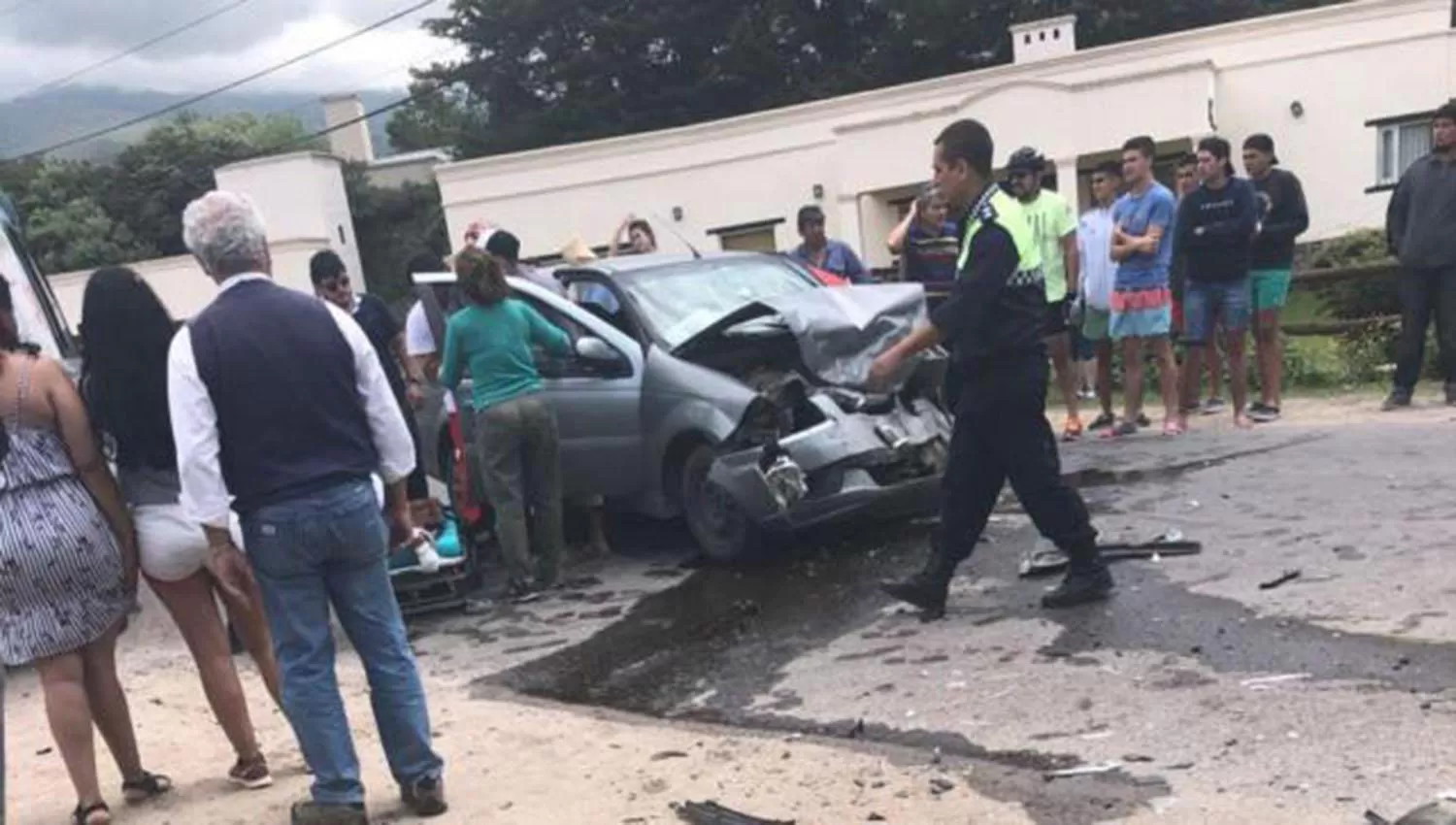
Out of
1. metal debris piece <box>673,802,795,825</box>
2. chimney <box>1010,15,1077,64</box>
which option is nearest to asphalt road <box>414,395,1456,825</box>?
metal debris piece <box>673,802,795,825</box>

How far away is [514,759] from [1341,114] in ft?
76.1

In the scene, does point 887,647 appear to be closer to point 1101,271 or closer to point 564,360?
point 564,360

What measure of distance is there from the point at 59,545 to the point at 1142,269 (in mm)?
6936

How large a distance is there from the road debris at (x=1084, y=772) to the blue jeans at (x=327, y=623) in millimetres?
1957

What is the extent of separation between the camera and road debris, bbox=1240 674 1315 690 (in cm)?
421

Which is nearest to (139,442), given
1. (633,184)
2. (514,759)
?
(514,759)

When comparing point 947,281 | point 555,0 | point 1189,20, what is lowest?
point 947,281

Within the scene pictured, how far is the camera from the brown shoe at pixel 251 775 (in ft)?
14.8

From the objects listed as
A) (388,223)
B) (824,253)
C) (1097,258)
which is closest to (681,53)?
(388,223)

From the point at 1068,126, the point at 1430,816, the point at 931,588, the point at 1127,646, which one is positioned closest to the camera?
the point at 1430,816

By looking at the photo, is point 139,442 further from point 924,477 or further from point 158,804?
point 924,477

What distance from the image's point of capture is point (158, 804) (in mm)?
4461

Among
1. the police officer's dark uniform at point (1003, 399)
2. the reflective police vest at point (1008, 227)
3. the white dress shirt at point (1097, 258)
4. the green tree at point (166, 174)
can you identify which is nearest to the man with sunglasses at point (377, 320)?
the police officer's dark uniform at point (1003, 399)

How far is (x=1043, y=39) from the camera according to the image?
26.2m
